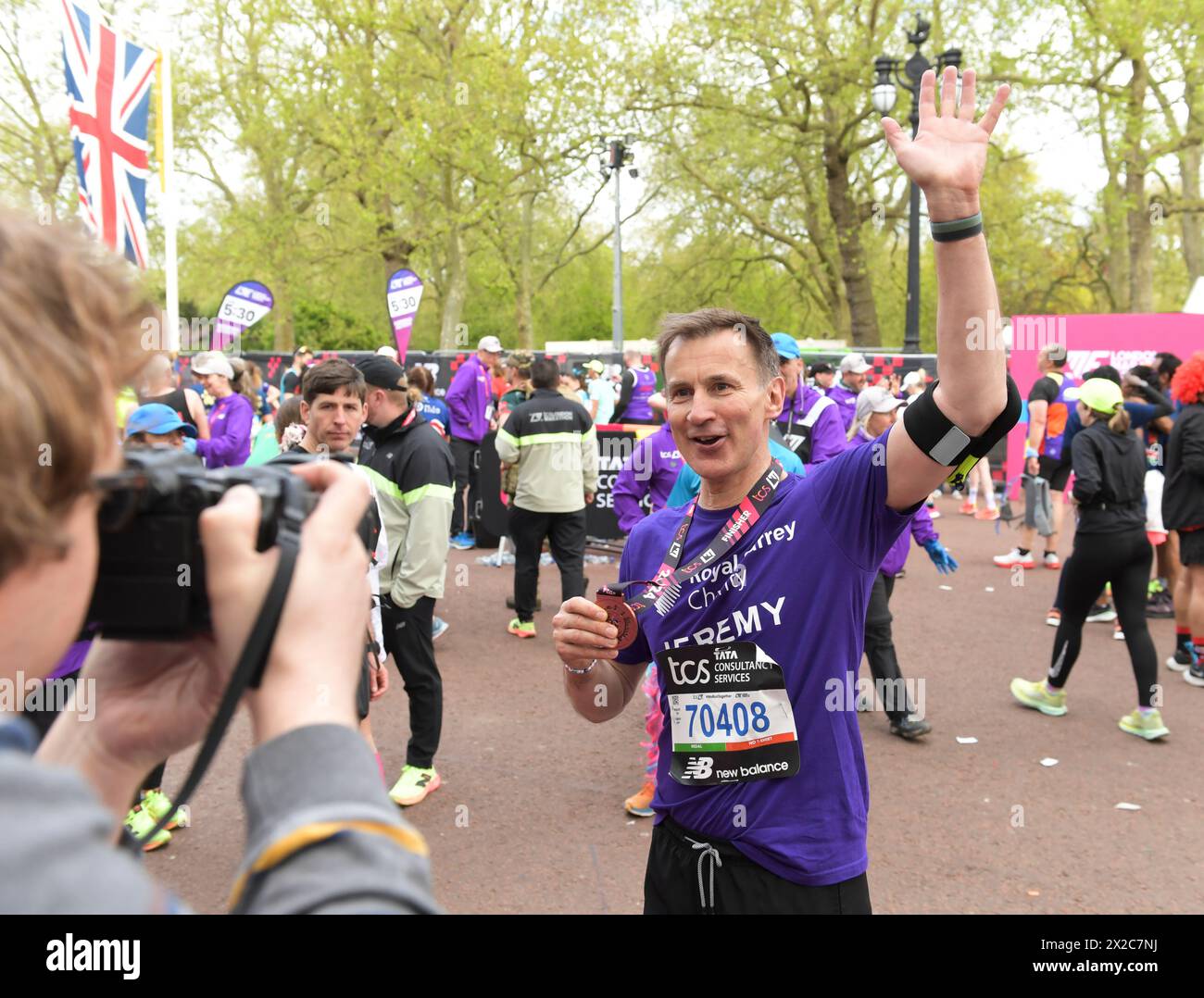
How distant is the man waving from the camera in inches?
79.4

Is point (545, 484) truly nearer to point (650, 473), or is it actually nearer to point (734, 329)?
point (650, 473)

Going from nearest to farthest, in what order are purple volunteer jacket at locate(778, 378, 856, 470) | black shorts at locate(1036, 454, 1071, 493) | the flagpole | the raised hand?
the raised hand, purple volunteer jacket at locate(778, 378, 856, 470), black shorts at locate(1036, 454, 1071, 493), the flagpole

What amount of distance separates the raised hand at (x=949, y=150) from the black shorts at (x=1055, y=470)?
25.7ft

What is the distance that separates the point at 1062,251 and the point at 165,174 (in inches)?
1193

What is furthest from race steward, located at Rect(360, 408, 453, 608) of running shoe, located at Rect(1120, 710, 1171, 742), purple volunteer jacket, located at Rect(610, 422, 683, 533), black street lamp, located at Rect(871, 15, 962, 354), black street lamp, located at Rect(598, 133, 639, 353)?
black street lamp, located at Rect(598, 133, 639, 353)

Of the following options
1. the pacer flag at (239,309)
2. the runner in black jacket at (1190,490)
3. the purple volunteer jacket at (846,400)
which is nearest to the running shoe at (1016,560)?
the purple volunteer jacket at (846,400)

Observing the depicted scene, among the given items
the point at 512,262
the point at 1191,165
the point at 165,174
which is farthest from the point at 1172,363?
the point at 512,262

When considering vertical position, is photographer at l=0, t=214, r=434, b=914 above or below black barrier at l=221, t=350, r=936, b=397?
below

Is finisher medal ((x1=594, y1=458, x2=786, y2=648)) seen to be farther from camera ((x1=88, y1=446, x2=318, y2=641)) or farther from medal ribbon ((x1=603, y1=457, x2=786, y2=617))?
camera ((x1=88, y1=446, x2=318, y2=641))

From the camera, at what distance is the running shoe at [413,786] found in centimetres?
540

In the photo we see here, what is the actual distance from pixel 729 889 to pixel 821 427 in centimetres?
523

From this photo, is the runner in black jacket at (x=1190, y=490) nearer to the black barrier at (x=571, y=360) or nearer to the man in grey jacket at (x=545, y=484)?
the man in grey jacket at (x=545, y=484)

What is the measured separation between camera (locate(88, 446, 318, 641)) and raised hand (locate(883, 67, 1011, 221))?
1.37 metres

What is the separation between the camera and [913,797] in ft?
18.0
